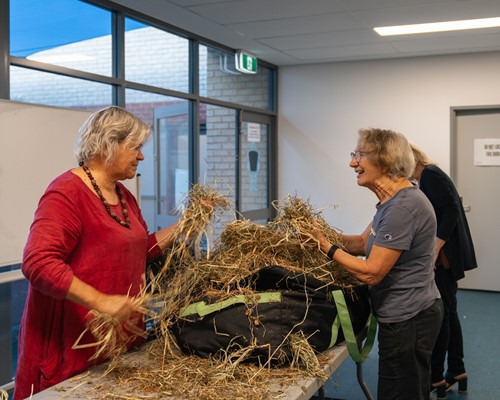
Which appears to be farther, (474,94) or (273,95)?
(273,95)

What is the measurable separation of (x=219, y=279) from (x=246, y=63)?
467cm

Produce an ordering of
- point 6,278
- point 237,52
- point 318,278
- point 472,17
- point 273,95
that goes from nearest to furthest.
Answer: point 318,278
point 6,278
point 472,17
point 237,52
point 273,95

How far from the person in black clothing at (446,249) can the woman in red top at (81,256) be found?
6.05 ft

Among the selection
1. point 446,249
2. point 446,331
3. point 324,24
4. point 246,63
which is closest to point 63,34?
point 324,24

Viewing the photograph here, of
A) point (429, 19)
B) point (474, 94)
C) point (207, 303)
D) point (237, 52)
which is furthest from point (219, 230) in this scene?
point (474, 94)

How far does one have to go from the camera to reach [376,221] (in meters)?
2.31

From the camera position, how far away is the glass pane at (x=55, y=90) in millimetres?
3749

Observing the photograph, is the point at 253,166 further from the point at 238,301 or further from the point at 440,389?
the point at 238,301

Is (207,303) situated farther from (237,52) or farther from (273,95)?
(273,95)

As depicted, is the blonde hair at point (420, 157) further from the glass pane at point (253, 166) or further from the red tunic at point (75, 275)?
the glass pane at point (253, 166)

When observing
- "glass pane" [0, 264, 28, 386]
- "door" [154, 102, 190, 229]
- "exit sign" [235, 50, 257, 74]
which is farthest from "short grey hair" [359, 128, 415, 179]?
"exit sign" [235, 50, 257, 74]

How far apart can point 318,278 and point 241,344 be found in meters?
0.39

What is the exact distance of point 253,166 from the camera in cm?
721

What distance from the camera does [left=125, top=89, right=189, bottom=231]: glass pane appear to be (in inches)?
218
